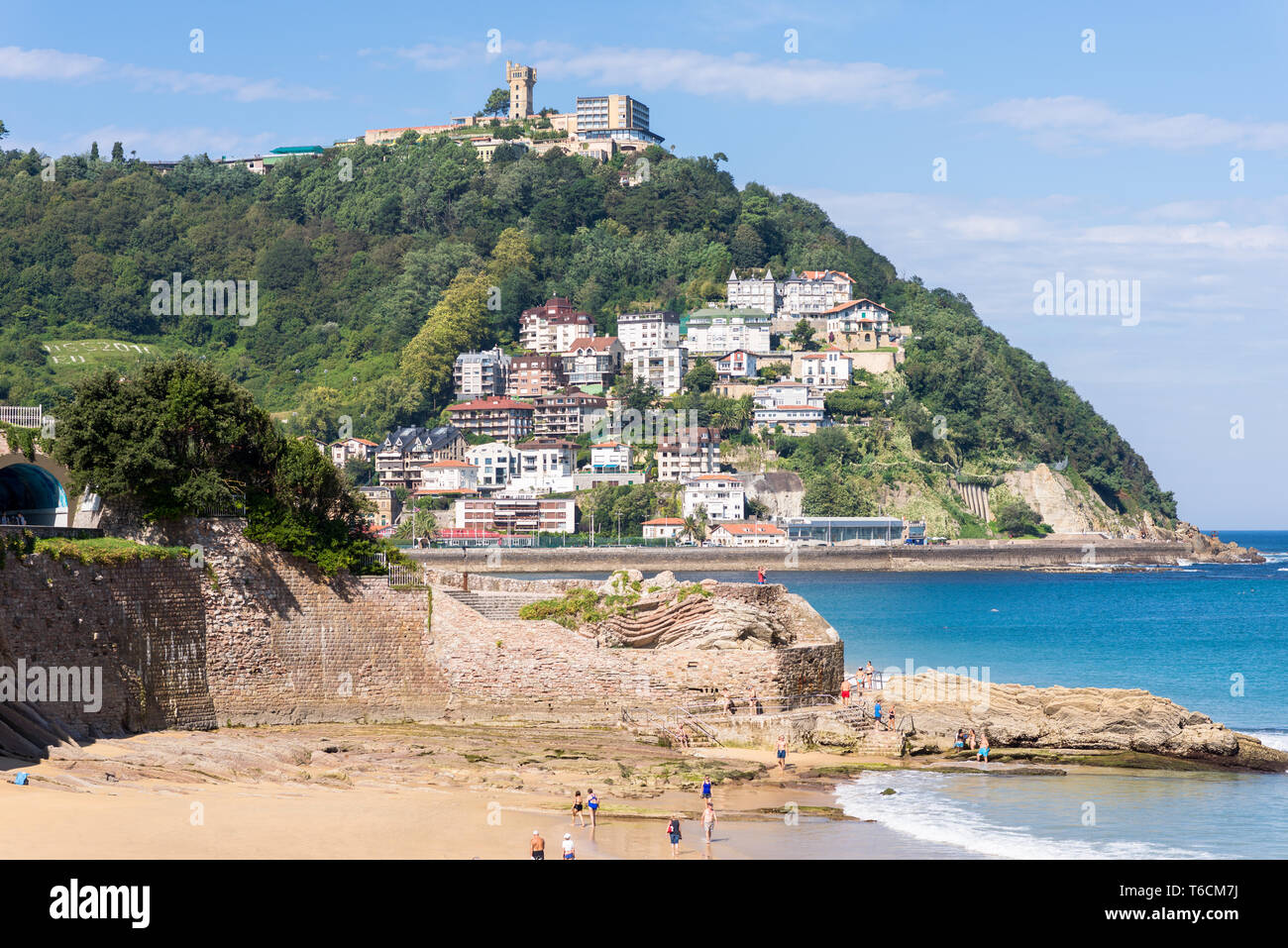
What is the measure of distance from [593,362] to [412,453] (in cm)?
2559

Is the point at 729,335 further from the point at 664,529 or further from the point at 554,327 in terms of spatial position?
the point at 664,529

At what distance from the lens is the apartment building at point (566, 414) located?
142 metres

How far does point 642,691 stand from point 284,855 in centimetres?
1015

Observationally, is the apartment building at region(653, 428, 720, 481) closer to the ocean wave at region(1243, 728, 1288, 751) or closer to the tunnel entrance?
the ocean wave at region(1243, 728, 1288, 751)

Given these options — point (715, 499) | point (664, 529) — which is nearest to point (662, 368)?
point (715, 499)

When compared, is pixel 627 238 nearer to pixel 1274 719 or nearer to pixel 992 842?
pixel 1274 719

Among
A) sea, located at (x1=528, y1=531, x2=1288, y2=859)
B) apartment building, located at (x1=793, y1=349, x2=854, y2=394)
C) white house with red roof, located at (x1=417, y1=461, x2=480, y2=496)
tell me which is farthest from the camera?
apartment building, located at (x1=793, y1=349, x2=854, y2=394)

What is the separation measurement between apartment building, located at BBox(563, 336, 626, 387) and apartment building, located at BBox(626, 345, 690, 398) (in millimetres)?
2417

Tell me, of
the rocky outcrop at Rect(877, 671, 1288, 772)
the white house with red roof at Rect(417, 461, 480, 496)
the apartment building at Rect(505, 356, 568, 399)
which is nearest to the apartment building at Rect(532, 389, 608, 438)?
the apartment building at Rect(505, 356, 568, 399)

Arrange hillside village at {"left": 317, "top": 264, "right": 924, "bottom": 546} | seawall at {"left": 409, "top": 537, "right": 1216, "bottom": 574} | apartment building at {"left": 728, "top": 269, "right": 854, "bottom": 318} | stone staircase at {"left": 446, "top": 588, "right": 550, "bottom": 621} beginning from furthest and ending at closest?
apartment building at {"left": 728, "top": 269, "right": 854, "bottom": 318} < hillside village at {"left": 317, "top": 264, "right": 924, "bottom": 546} < seawall at {"left": 409, "top": 537, "right": 1216, "bottom": 574} < stone staircase at {"left": 446, "top": 588, "right": 550, "bottom": 621}

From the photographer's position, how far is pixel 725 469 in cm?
13312

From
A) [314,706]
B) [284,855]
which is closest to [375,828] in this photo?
[284,855]

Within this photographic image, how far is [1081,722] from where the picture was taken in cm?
2645

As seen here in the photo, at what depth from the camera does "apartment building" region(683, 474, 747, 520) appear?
404 ft
